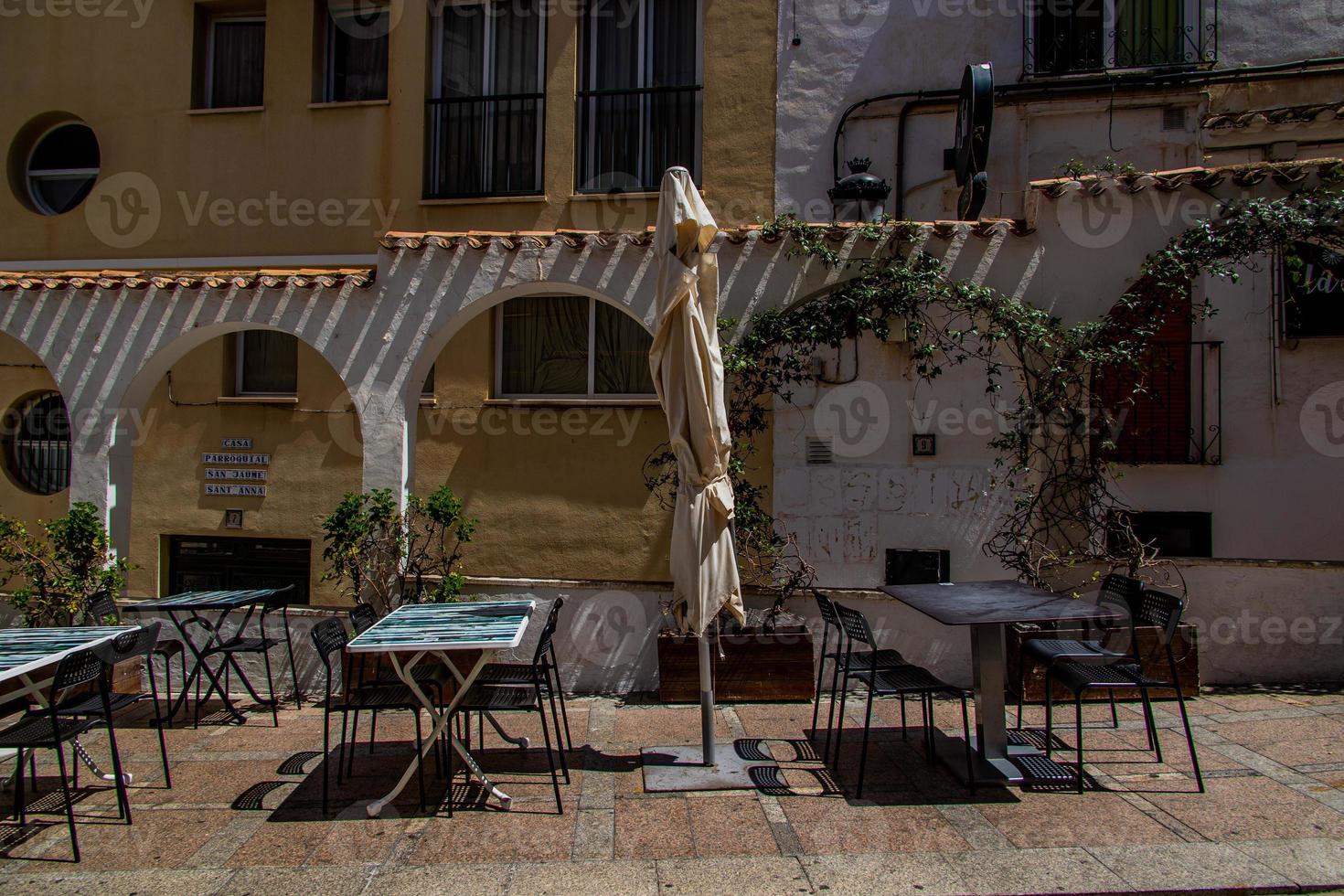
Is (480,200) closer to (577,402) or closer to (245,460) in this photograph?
(577,402)

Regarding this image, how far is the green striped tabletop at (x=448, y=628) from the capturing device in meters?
4.62

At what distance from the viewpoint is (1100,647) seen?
574 cm

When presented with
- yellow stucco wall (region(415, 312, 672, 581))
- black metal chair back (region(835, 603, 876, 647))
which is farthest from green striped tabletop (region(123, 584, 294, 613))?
black metal chair back (region(835, 603, 876, 647))

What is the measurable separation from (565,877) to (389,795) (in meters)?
1.20

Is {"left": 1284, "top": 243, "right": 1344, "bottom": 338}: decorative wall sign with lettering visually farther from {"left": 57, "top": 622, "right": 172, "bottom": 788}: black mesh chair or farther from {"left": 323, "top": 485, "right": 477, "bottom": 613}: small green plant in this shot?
{"left": 57, "top": 622, "right": 172, "bottom": 788}: black mesh chair

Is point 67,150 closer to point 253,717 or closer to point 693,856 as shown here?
point 253,717

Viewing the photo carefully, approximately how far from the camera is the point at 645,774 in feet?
17.4

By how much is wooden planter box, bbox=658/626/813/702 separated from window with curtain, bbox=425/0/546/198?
17.0ft

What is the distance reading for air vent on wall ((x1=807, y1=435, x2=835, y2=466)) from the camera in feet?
26.5

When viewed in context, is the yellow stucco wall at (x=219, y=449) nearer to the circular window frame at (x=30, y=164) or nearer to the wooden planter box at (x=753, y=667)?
the circular window frame at (x=30, y=164)

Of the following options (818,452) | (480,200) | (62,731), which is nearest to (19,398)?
(480,200)

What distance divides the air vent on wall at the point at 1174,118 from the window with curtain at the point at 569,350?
16.9 feet

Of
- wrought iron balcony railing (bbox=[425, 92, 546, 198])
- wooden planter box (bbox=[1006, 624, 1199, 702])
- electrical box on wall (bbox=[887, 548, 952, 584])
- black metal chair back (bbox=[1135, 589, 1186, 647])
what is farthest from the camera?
wrought iron balcony railing (bbox=[425, 92, 546, 198])

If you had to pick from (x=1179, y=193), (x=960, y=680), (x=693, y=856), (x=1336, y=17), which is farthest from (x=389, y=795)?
(x=1336, y=17)
